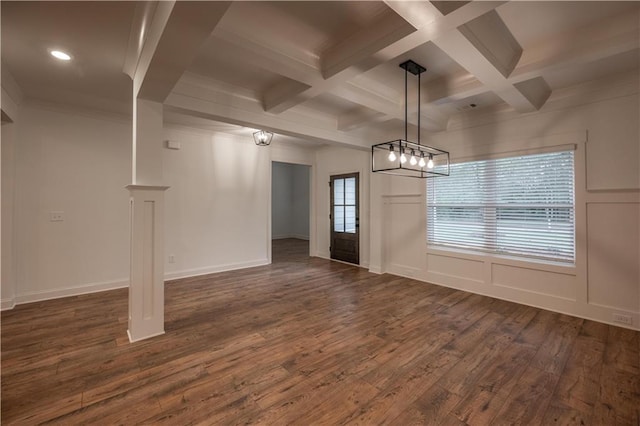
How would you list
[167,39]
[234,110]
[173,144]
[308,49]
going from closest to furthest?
1. [167,39]
2. [308,49]
3. [234,110]
4. [173,144]

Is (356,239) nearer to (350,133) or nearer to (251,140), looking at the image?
(350,133)

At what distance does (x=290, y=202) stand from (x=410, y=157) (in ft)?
27.7

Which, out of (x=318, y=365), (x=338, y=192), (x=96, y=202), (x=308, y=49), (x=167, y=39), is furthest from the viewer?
(x=338, y=192)

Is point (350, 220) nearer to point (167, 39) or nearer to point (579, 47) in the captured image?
point (579, 47)

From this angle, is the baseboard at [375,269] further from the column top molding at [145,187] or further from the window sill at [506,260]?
the column top molding at [145,187]

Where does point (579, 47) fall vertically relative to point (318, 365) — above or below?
above

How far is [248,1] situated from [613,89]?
4102mm

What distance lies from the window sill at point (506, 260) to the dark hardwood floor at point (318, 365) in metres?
0.58

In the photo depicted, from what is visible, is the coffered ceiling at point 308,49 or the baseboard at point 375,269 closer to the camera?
the coffered ceiling at point 308,49

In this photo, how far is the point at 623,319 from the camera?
319cm

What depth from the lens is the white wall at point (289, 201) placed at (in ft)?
36.0

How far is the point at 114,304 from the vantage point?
384 cm

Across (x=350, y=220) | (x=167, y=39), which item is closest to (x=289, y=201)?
(x=350, y=220)

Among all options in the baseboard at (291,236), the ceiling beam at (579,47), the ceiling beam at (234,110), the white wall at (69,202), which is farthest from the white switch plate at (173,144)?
the baseboard at (291,236)
